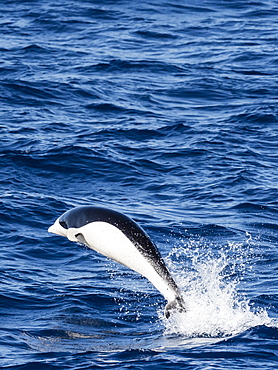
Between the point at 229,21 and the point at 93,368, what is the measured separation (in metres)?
24.0

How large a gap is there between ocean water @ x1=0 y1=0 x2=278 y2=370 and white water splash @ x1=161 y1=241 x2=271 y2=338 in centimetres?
4

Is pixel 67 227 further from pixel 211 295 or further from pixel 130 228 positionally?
pixel 211 295

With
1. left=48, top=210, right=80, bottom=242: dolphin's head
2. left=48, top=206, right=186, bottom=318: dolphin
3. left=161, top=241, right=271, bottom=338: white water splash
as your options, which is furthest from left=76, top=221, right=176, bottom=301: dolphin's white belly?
left=161, top=241, right=271, bottom=338: white water splash

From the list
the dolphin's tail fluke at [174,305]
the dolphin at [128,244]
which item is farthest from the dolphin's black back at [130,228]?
the dolphin's tail fluke at [174,305]

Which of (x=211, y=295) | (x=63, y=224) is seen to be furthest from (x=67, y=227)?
(x=211, y=295)

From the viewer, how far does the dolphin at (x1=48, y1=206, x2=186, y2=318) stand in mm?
10367

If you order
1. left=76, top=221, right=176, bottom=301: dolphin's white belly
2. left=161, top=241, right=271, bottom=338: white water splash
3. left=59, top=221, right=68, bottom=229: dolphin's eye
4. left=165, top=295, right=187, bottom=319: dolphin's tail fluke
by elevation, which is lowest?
left=161, top=241, right=271, bottom=338: white water splash

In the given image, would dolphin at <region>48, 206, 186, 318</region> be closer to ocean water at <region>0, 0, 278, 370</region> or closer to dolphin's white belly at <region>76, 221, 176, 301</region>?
dolphin's white belly at <region>76, 221, 176, 301</region>

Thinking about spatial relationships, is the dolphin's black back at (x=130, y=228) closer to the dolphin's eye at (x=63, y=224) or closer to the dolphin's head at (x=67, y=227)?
the dolphin's head at (x=67, y=227)

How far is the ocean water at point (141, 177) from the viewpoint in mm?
10766

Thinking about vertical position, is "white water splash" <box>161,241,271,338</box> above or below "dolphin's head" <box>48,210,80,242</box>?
below

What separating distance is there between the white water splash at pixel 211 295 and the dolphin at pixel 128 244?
1.44 ft

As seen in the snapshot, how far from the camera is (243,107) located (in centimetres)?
2203

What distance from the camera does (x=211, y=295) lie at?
12.2m
